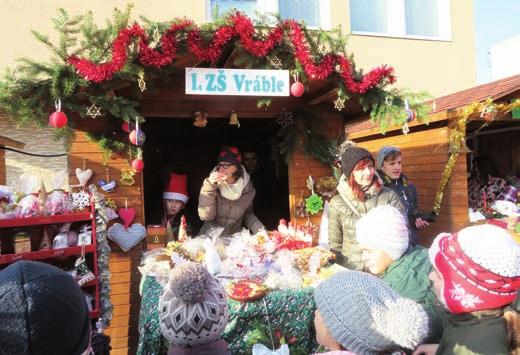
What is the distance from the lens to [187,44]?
3373 mm

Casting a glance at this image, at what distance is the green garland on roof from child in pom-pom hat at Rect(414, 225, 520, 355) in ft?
7.65

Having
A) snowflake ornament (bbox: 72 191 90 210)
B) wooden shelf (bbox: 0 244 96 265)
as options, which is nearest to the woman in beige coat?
snowflake ornament (bbox: 72 191 90 210)

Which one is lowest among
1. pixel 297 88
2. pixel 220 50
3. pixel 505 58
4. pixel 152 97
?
pixel 297 88

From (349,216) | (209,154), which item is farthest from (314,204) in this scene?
(209,154)

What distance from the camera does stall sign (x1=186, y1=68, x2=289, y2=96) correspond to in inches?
140

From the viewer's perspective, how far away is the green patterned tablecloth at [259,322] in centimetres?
295

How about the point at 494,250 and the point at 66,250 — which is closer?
the point at 494,250

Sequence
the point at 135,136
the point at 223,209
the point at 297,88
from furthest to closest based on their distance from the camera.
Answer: the point at 223,209 → the point at 135,136 → the point at 297,88

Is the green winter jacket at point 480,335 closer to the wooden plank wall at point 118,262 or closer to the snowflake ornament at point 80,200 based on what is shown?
the snowflake ornament at point 80,200

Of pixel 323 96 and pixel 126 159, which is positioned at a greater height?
pixel 323 96

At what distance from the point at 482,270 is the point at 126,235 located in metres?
3.39

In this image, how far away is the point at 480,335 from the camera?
5.55 feet

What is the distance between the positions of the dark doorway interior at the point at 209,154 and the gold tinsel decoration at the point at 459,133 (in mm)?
2217

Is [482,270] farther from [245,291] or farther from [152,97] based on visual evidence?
[152,97]
